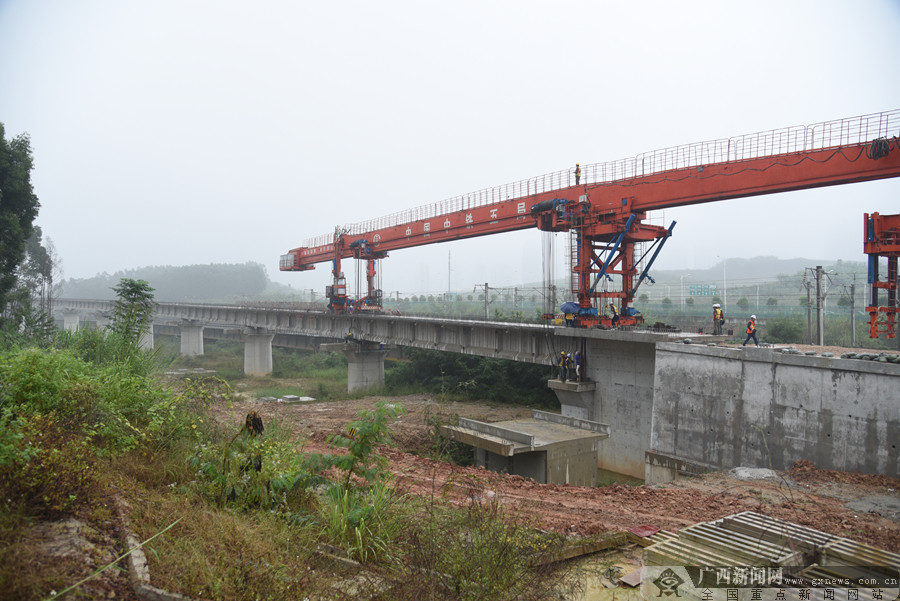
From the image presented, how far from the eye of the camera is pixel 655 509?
7.34 m

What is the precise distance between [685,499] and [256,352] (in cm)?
3720

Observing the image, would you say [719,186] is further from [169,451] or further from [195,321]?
[195,321]

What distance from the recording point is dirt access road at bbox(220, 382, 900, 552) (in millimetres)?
6109

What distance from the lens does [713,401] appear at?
41.7 feet

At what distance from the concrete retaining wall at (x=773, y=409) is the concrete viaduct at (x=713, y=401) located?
0.02m

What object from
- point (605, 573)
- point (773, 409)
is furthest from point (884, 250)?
point (605, 573)

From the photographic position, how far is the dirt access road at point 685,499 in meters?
6.11

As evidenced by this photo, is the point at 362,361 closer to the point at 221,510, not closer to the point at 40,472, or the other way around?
the point at 221,510

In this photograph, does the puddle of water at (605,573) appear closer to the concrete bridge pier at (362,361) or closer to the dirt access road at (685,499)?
the dirt access road at (685,499)

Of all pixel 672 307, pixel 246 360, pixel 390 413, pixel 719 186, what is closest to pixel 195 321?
pixel 246 360

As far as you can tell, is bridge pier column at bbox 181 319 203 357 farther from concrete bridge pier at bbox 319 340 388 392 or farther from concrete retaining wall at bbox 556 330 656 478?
concrete retaining wall at bbox 556 330 656 478

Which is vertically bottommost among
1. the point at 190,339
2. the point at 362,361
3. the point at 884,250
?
the point at 190,339

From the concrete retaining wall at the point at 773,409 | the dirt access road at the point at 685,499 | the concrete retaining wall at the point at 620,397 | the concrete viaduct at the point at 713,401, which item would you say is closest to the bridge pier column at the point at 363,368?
the concrete viaduct at the point at 713,401

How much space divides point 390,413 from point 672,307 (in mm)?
40861
